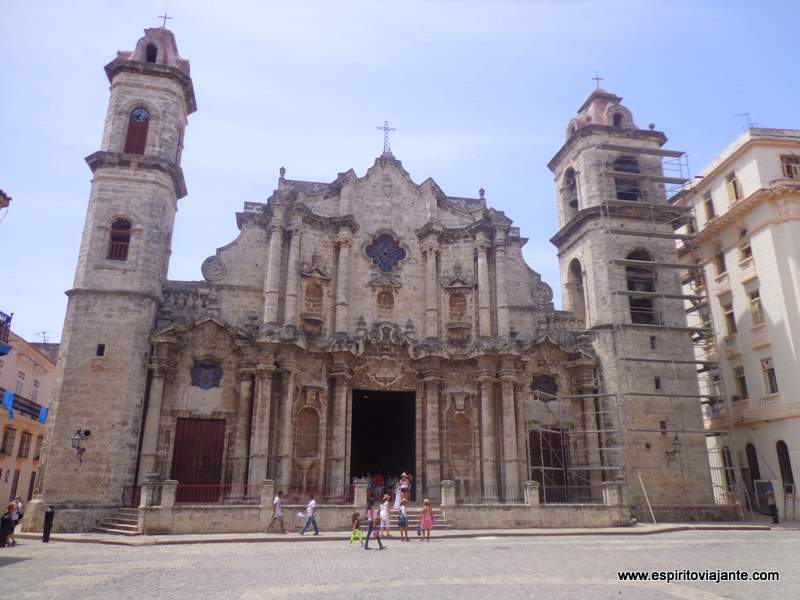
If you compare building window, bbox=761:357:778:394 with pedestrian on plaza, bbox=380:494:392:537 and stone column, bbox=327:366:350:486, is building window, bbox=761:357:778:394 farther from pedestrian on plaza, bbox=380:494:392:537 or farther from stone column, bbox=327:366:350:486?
pedestrian on plaza, bbox=380:494:392:537

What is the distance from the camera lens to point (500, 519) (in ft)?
66.9

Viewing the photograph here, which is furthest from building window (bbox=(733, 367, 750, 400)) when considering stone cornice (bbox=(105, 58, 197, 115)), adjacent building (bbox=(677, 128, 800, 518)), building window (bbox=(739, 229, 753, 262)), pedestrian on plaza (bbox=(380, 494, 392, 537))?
stone cornice (bbox=(105, 58, 197, 115))

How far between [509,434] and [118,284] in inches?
617

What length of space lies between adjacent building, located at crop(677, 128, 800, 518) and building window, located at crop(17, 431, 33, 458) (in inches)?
1272

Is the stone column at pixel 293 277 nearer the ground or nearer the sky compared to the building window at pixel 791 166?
nearer the ground

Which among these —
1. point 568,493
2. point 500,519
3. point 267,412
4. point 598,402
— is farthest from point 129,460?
point 598,402

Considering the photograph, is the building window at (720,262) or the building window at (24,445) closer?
the building window at (720,262)

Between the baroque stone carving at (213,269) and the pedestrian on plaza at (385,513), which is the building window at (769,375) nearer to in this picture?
the pedestrian on plaza at (385,513)

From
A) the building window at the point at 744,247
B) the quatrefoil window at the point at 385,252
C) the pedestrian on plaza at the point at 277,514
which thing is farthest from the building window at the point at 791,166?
the pedestrian on plaza at the point at 277,514

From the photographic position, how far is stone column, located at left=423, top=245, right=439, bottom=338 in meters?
25.9

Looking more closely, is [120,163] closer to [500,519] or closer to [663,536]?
[500,519]

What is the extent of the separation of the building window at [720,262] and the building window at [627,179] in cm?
531

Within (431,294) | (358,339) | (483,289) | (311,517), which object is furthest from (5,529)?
(483,289)

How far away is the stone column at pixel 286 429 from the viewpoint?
73.3ft
